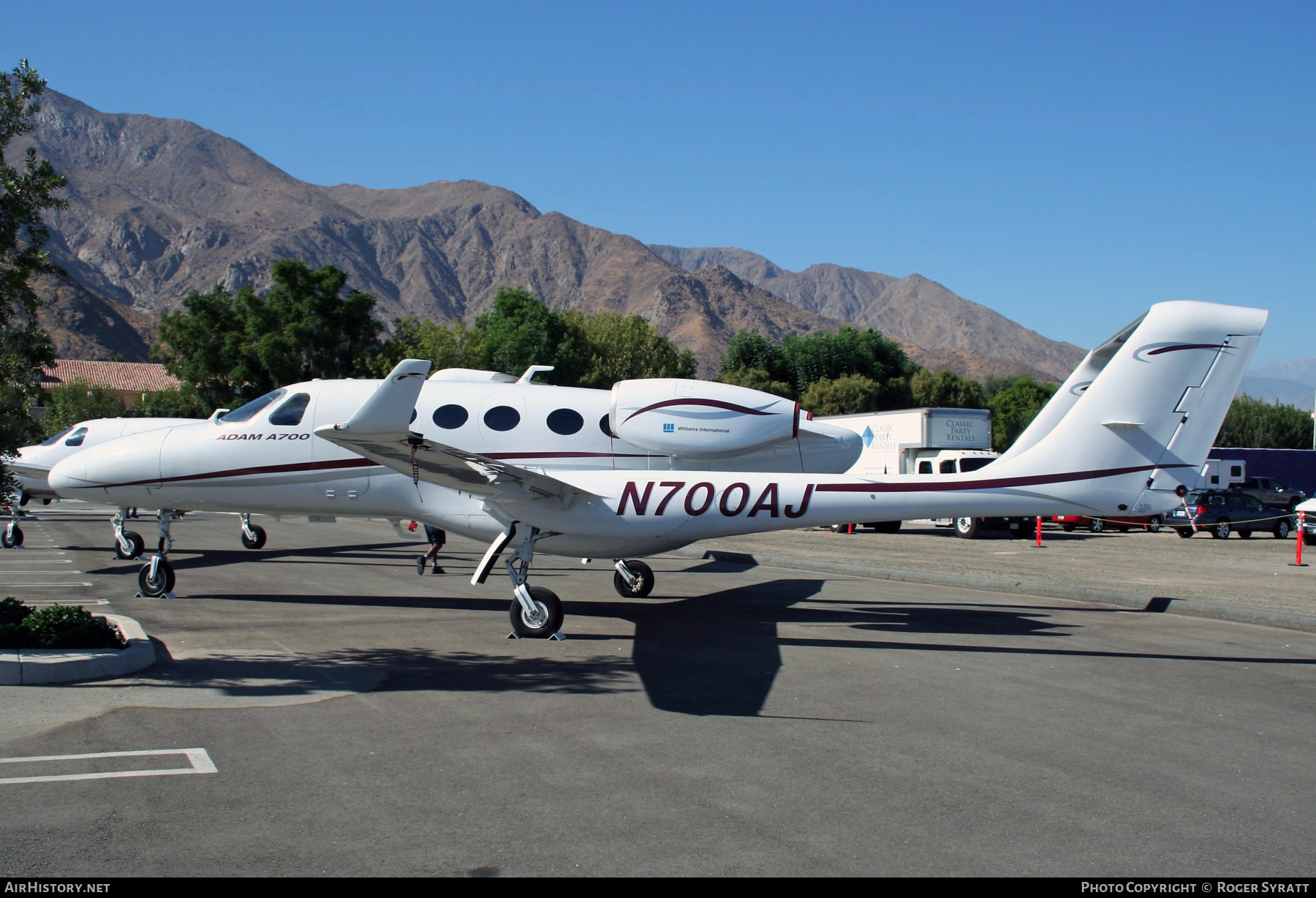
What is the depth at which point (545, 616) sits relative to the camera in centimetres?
991

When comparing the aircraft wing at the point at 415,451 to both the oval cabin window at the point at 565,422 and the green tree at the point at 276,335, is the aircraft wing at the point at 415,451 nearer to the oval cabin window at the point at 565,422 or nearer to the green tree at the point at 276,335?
the oval cabin window at the point at 565,422

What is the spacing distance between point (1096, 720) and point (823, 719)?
2.04 meters

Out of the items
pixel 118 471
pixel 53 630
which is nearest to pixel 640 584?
pixel 118 471

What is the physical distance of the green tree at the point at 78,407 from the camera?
56219 mm

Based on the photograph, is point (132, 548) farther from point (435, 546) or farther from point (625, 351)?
point (625, 351)

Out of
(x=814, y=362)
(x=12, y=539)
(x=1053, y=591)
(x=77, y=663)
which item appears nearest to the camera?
(x=77, y=663)

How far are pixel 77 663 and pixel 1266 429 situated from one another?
93564 millimetres

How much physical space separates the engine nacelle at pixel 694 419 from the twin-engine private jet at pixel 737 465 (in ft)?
0.06

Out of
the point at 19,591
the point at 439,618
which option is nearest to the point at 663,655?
the point at 439,618

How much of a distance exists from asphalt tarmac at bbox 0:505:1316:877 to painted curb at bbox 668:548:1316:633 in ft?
1.63

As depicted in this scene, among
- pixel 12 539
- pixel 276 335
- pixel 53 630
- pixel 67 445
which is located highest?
pixel 276 335

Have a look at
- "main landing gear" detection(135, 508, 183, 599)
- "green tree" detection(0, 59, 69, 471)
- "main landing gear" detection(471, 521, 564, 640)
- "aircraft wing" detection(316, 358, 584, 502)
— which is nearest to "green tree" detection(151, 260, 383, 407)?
"main landing gear" detection(135, 508, 183, 599)

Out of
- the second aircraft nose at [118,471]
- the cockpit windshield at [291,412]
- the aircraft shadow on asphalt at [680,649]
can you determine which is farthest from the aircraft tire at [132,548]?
the cockpit windshield at [291,412]

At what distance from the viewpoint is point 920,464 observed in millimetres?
32594
